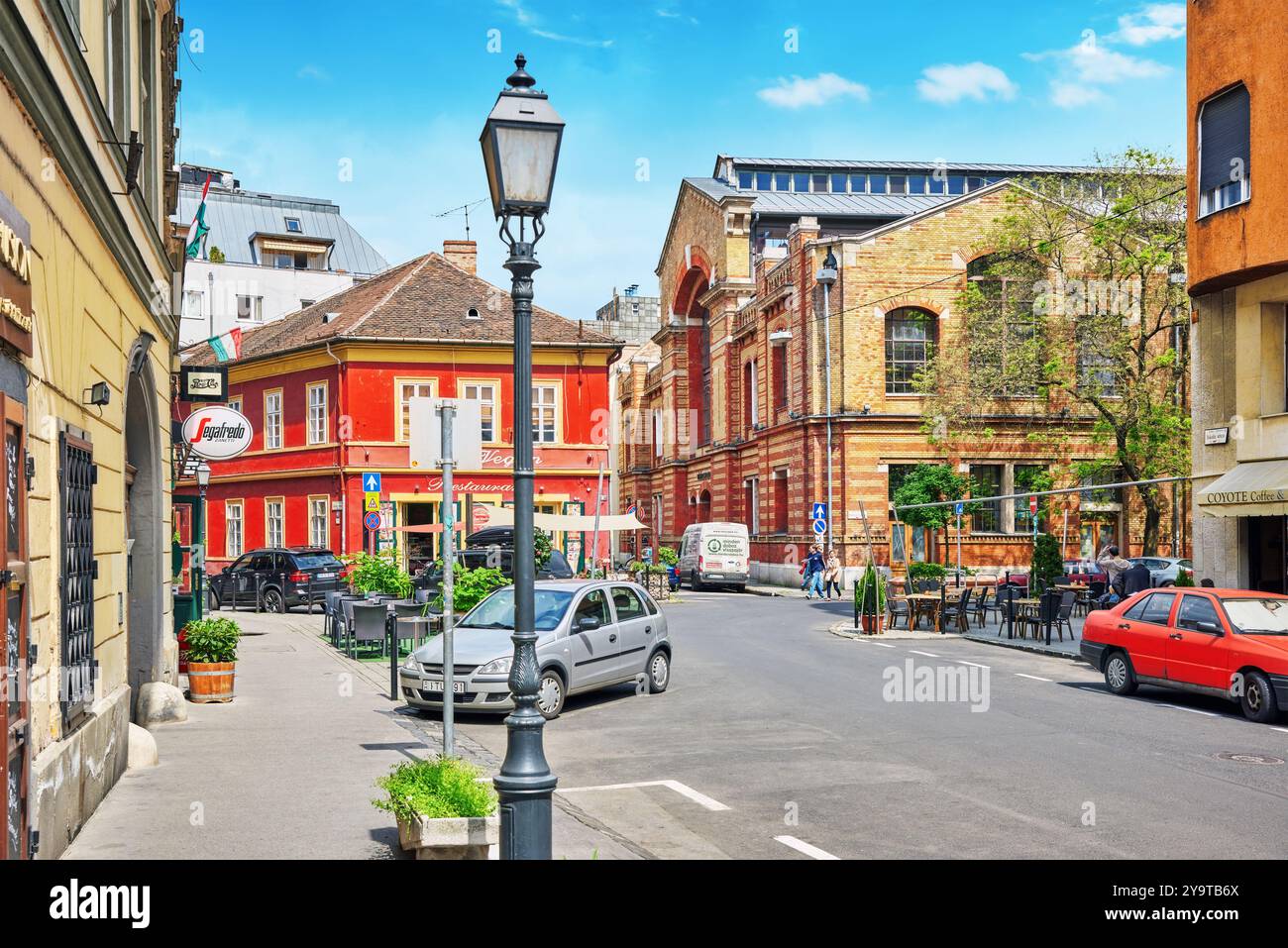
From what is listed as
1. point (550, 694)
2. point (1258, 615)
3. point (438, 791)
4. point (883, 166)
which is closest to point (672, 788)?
point (438, 791)

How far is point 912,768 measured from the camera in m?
11.5

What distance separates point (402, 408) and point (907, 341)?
17744mm

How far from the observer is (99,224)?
9273 millimetres

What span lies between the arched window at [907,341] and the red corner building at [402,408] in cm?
965

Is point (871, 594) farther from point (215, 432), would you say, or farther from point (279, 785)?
point (279, 785)

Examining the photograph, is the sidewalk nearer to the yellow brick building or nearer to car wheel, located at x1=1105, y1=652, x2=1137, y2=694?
the yellow brick building

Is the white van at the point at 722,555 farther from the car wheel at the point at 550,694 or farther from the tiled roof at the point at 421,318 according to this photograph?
the car wheel at the point at 550,694

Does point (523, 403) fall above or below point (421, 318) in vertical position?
below

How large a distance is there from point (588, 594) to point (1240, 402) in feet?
40.1

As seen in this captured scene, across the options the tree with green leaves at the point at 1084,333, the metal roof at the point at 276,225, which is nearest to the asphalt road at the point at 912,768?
the tree with green leaves at the point at 1084,333

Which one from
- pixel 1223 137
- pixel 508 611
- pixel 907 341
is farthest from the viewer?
pixel 907 341

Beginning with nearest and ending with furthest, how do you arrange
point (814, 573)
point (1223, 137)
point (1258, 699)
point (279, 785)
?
point (279, 785) < point (1258, 699) < point (1223, 137) < point (814, 573)
